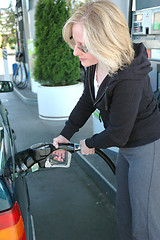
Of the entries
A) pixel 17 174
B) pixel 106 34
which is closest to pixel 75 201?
pixel 17 174

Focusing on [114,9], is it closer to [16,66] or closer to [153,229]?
[153,229]

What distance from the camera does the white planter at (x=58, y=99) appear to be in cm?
618

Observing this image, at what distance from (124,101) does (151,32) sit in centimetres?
182

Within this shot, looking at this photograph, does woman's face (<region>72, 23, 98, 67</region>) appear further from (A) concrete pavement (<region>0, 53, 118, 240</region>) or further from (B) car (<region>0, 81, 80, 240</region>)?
(A) concrete pavement (<region>0, 53, 118, 240</region>)

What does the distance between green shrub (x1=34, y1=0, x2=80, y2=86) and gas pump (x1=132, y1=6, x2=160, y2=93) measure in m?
3.03

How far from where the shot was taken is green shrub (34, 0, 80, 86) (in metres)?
5.95

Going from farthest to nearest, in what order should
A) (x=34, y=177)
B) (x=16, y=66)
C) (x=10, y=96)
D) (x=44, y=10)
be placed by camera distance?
(x=16, y=66) → (x=10, y=96) → (x=44, y=10) → (x=34, y=177)

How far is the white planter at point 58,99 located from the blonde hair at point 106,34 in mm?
4704

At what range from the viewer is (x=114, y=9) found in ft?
4.77

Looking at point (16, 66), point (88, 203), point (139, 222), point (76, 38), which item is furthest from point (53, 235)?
point (16, 66)

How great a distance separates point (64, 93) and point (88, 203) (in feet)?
11.1

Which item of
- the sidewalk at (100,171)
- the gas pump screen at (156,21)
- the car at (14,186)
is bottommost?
the sidewalk at (100,171)

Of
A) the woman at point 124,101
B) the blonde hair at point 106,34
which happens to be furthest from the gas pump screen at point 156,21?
the blonde hair at point 106,34

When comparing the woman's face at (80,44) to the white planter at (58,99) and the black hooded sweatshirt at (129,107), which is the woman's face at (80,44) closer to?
the black hooded sweatshirt at (129,107)
